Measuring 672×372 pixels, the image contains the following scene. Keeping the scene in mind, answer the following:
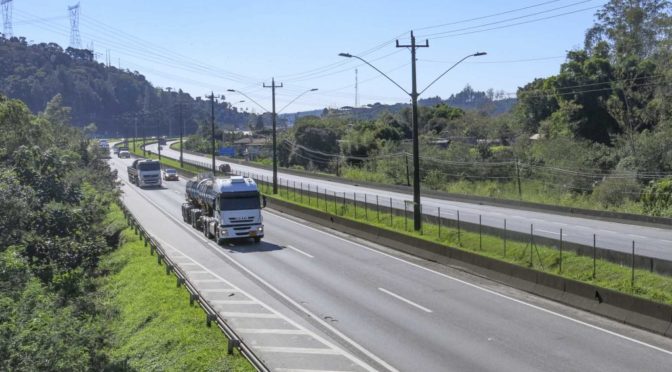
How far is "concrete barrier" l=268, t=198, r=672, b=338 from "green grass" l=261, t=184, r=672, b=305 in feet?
1.36

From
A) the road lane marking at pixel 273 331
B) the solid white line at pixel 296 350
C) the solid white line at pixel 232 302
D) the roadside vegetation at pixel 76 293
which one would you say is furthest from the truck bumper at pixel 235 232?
the solid white line at pixel 296 350

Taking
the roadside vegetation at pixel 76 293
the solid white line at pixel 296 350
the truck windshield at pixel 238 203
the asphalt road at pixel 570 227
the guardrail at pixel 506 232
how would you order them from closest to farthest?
1. the solid white line at pixel 296 350
2. the roadside vegetation at pixel 76 293
3. the guardrail at pixel 506 232
4. the asphalt road at pixel 570 227
5. the truck windshield at pixel 238 203

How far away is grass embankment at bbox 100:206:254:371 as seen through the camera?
49.2ft

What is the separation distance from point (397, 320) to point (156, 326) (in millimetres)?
6676

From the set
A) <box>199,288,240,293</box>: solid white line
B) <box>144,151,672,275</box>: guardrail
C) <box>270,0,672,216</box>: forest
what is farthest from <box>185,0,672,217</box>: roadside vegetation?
<box>199,288,240,293</box>: solid white line

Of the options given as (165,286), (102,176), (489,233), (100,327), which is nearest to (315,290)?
(165,286)

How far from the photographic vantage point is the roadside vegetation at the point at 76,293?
1684 cm

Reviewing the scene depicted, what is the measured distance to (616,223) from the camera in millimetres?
35469

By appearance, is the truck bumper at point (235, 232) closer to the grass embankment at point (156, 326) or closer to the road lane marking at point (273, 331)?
the grass embankment at point (156, 326)

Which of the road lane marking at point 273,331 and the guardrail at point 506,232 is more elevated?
the guardrail at point 506,232

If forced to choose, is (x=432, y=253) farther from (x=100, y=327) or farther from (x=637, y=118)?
(x=637, y=118)

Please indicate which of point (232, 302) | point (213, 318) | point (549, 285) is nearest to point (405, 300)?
point (549, 285)

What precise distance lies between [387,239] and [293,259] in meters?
5.32

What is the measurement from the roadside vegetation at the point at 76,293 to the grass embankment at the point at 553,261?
10994mm
